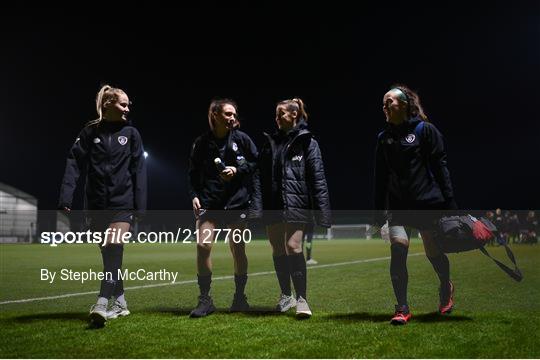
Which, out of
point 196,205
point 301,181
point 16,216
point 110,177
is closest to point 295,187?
point 301,181

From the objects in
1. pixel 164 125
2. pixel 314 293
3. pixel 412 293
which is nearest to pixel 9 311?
pixel 314 293

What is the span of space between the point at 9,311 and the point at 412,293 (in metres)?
4.86

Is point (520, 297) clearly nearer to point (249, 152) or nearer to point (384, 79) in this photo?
point (249, 152)

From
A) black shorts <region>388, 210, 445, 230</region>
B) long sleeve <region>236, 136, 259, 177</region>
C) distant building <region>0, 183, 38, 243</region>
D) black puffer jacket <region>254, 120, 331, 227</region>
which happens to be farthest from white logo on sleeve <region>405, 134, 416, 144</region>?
distant building <region>0, 183, 38, 243</region>

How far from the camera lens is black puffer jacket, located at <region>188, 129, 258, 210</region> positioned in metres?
5.44

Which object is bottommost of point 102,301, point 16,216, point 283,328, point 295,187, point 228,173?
point 16,216

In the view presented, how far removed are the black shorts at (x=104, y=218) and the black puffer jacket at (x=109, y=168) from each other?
0.14 feet

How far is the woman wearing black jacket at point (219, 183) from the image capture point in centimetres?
539

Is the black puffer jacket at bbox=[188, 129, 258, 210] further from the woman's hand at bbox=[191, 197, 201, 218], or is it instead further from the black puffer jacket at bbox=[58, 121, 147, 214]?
the black puffer jacket at bbox=[58, 121, 147, 214]

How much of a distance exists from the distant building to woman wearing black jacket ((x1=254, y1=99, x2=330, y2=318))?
1106 inches

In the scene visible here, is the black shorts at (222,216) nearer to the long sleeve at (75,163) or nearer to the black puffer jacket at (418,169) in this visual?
the long sleeve at (75,163)

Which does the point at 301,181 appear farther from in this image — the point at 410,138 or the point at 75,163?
the point at 75,163

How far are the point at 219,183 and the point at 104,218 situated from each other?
113 centimetres

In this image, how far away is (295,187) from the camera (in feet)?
17.4
